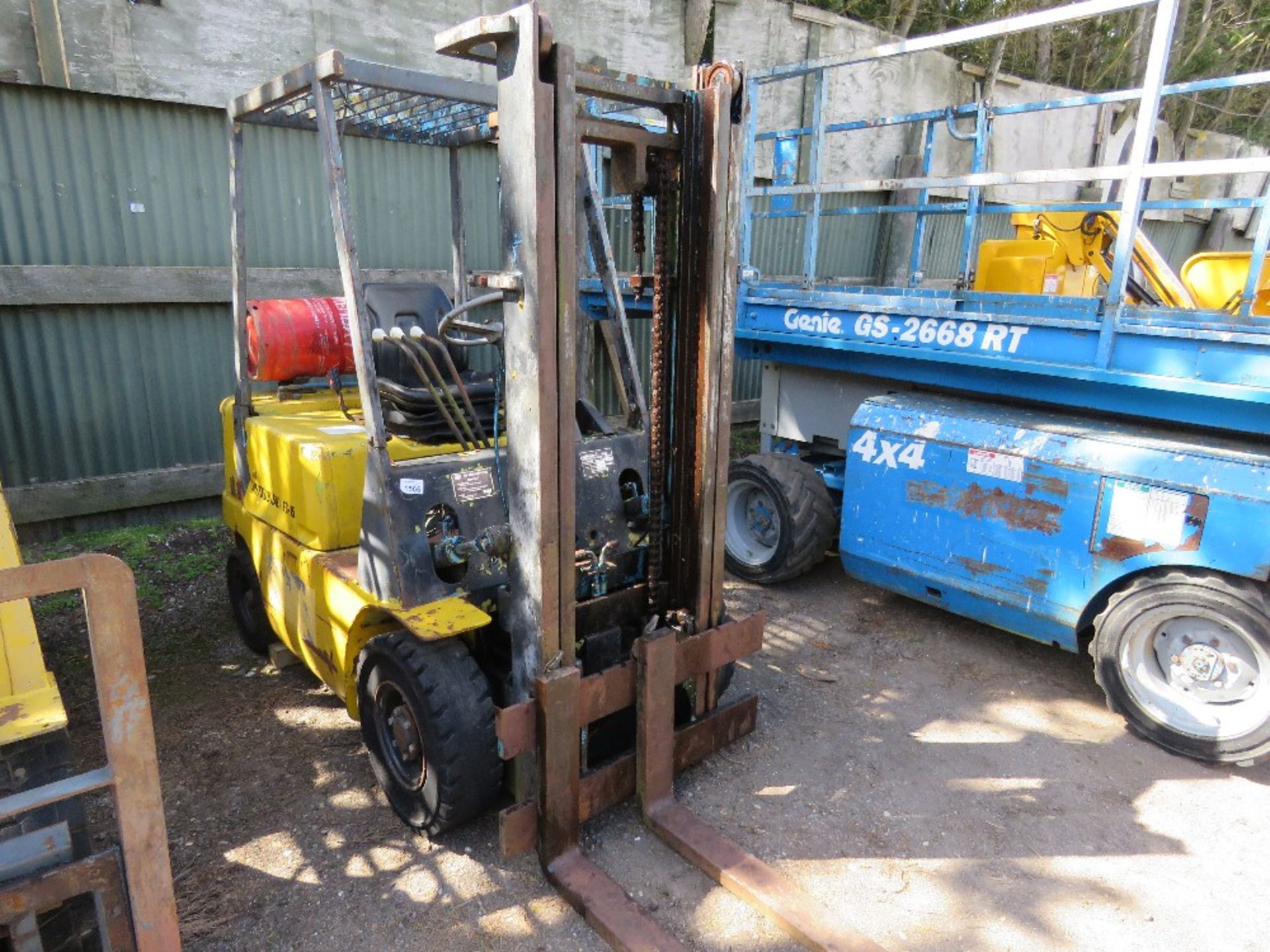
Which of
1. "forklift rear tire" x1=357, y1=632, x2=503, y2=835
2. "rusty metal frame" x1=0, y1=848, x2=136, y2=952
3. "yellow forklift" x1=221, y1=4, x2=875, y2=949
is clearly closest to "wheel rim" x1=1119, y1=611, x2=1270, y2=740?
"yellow forklift" x1=221, y1=4, x2=875, y2=949

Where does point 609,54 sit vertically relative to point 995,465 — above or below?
above

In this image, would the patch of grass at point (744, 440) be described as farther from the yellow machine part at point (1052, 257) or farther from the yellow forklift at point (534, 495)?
the yellow forklift at point (534, 495)

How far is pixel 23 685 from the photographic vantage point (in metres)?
2.22

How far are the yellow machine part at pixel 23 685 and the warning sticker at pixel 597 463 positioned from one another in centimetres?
178

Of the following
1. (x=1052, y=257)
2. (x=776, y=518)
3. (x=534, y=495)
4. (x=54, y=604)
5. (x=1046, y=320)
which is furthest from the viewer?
(x=1052, y=257)

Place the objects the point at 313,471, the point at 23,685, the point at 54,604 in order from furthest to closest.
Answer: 1. the point at 54,604
2. the point at 313,471
3. the point at 23,685

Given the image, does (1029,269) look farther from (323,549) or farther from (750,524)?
(323,549)

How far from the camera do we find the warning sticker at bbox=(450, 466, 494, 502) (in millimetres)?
2969

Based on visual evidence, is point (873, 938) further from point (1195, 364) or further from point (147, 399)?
point (147, 399)

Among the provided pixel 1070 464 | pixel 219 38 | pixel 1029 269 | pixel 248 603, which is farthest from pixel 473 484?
pixel 1029 269

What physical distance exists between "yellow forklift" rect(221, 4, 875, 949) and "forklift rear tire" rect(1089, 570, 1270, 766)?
5.66 feet

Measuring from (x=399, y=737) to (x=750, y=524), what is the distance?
122 inches

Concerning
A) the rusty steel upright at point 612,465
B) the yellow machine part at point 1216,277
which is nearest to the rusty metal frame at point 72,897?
the rusty steel upright at point 612,465

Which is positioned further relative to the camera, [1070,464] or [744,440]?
[744,440]
